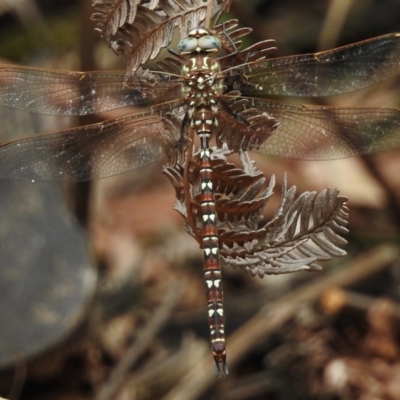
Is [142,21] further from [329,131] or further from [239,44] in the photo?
[329,131]

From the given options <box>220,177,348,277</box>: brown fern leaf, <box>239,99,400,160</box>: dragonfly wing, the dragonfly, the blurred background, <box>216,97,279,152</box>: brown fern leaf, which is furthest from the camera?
the blurred background

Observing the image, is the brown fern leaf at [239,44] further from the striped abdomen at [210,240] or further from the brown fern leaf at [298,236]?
the brown fern leaf at [298,236]

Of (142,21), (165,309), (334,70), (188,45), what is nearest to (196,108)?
(188,45)

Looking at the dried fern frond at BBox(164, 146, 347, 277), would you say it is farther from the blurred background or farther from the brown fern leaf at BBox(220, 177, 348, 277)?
the blurred background

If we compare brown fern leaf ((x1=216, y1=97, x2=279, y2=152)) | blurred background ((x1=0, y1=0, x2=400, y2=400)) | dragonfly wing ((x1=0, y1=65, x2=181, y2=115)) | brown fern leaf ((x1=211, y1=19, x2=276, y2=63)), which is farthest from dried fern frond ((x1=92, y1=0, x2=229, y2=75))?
blurred background ((x1=0, y1=0, x2=400, y2=400))

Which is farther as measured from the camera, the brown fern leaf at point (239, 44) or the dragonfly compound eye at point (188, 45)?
the dragonfly compound eye at point (188, 45)

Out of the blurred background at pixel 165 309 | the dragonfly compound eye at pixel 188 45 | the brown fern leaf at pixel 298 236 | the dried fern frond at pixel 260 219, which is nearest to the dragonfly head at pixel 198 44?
the dragonfly compound eye at pixel 188 45

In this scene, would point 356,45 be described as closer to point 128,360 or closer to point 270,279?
point 128,360

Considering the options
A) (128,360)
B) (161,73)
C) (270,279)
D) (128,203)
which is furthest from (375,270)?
(161,73)
